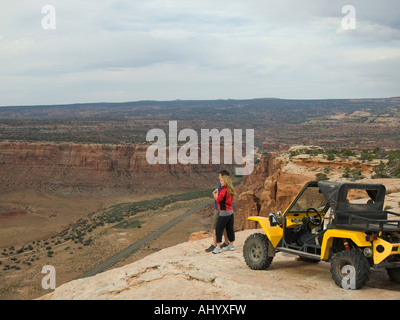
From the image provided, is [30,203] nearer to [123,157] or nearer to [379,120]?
[123,157]

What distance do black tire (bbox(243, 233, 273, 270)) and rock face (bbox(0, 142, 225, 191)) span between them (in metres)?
63.9

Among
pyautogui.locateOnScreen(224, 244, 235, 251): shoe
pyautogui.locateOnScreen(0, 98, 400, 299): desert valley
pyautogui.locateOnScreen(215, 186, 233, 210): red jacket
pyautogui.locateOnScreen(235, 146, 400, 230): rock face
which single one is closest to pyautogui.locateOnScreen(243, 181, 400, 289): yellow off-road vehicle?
pyautogui.locateOnScreen(215, 186, 233, 210): red jacket

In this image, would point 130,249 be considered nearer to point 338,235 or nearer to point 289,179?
point 289,179

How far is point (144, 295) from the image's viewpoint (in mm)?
7352

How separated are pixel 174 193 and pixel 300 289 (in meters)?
63.8

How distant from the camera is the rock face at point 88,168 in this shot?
232 feet

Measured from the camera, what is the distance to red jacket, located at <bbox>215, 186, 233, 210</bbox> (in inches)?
405

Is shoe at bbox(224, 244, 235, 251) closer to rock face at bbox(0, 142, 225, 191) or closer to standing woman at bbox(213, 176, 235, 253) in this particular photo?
standing woman at bbox(213, 176, 235, 253)

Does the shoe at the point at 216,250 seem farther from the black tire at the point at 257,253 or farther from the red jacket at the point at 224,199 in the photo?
the black tire at the point at 257,253

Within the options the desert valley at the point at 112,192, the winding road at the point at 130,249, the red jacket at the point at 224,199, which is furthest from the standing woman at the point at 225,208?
the winding road at the point at 130,249

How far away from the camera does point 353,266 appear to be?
7.13m

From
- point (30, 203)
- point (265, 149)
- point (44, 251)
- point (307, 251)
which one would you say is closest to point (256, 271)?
point (307, 251)

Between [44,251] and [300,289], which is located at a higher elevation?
[300,289]

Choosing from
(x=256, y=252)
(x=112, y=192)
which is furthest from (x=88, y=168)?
(x=256, y=252)
